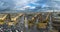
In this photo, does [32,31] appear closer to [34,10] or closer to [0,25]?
[34,10]

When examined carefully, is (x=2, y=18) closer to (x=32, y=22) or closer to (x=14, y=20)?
(x=14, y=20)

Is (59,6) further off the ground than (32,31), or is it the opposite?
(59,6)

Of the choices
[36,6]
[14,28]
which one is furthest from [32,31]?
[36,6]

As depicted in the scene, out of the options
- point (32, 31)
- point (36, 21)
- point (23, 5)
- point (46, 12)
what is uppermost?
point (23, 5)

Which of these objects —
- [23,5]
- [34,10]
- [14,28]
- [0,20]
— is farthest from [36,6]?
[0,20]

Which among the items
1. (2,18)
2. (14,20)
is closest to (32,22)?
(14,20)

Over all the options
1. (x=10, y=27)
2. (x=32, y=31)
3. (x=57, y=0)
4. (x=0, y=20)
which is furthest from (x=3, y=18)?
(x=57, y=0)

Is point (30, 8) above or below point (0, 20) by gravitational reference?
above

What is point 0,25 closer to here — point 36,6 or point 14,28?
point 14,28
